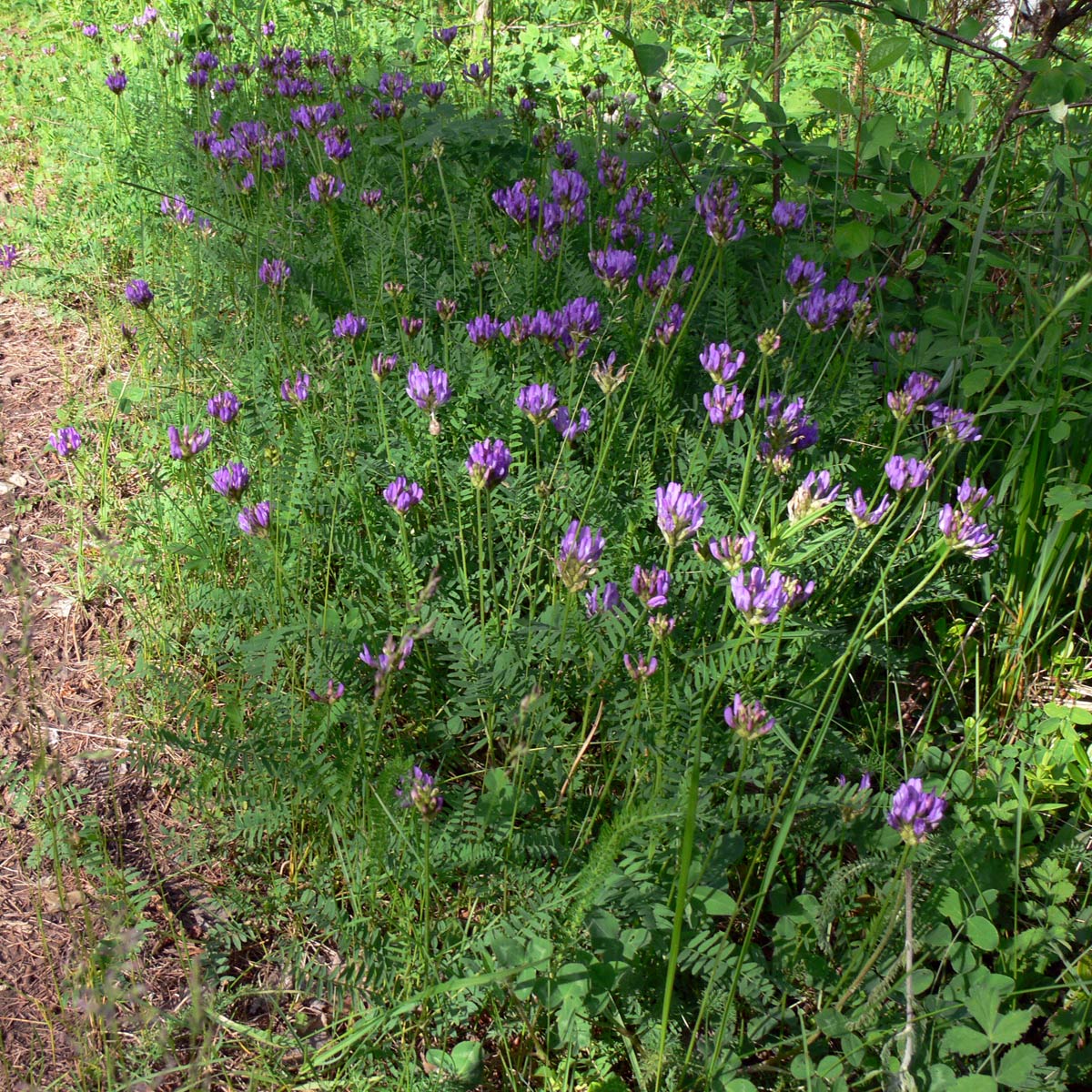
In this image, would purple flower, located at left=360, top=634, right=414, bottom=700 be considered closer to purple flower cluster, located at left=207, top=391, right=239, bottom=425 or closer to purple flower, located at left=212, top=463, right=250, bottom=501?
purple flower, located at left=212, top=463, right=250, bottom=501

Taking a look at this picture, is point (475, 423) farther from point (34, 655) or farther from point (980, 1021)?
point (980, 1021)

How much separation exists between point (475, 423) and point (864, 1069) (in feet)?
5.33

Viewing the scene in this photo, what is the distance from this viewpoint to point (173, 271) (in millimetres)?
3449

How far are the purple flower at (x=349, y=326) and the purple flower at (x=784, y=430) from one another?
1.00 meters

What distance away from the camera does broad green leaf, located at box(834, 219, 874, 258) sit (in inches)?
93.7

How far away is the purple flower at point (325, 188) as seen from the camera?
9.41 feet

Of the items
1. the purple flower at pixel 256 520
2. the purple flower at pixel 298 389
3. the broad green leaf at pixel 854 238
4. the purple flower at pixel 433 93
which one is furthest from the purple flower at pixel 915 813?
the purple flower at pixel 433 93

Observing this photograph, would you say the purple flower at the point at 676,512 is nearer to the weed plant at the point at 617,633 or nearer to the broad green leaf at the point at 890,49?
the weed plant at the point at 617,633

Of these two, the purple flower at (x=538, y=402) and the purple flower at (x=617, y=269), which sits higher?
the purple flower at (x=617, y=269)

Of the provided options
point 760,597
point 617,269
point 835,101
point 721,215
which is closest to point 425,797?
point 760,597

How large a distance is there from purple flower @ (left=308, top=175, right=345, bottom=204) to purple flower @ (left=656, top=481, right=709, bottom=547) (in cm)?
178

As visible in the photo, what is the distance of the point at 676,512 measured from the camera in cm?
162

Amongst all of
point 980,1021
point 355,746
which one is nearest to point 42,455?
point 355,746

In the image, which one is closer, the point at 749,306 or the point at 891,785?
the point at 891,785
